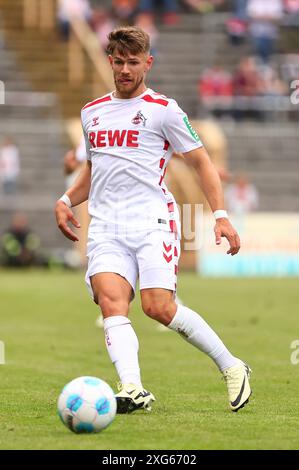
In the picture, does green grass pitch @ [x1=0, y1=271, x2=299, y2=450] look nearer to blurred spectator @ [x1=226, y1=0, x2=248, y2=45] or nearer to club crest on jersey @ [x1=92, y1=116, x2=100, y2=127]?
club crest on jersey @ [x1=92, y1=116, x2=100, y2=127]

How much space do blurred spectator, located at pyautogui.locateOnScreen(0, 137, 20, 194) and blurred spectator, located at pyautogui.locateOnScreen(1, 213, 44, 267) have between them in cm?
89

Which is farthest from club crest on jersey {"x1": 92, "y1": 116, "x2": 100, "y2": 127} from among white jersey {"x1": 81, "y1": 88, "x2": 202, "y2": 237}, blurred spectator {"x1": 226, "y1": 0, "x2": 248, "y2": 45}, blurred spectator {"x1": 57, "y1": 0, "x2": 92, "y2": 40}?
blurred spectator {"x1": 226, "y1": 0, "x2": 248, "y2": 45}

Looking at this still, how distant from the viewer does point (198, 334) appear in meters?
8.34

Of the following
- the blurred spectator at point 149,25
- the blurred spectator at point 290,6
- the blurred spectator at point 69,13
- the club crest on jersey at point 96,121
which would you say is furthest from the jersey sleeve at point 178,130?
the blurred spectator at point 290,6

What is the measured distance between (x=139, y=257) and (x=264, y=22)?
91.2 ft

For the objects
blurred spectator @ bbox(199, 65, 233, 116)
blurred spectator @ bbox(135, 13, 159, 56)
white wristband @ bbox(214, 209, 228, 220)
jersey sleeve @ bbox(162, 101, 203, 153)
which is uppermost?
blurred spectator @ bbox(135, 13, 159, 56)

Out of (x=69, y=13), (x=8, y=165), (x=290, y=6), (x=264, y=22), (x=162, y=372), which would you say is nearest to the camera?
(x=162, y=372)

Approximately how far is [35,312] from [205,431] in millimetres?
10778

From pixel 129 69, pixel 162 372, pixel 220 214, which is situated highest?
pixel 129 69

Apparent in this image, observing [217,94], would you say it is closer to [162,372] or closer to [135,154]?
[162,372]

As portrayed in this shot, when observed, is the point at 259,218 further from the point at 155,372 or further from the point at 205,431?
the point at 205,431

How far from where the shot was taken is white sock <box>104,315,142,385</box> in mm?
8078

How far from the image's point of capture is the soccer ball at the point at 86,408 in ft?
24.0

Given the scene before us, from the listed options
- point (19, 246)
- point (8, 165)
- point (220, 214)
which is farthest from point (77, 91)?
point (220, 214)
